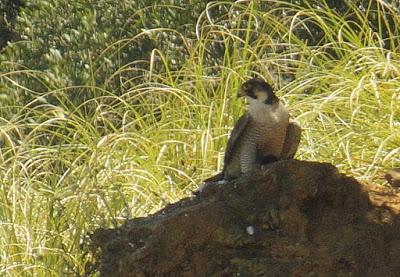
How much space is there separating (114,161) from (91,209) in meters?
0.68

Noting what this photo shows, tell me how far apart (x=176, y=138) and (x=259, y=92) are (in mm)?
1877

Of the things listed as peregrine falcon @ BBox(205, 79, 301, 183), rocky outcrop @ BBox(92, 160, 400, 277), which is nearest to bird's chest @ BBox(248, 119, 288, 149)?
peregrine falcon @ BBox(205, 79, 301, 183)

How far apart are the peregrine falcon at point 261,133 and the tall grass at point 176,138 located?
2.12ft

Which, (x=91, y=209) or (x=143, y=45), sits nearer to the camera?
(x=91, y=209)

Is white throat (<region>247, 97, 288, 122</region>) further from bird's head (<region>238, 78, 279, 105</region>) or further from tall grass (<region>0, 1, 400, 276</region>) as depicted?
tall grass (<region>0, 1, 400, 276</region>)

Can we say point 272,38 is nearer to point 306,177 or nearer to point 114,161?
point 114,161

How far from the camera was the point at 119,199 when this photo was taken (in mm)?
6621

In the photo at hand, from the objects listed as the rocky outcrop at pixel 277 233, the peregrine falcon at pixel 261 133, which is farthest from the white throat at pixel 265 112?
the rocky outcrop at pixel 277 233

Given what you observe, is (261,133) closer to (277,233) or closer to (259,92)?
(259,92)

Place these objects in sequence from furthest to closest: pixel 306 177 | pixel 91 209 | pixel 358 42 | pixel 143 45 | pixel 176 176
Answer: pixel 143 45 → pixel 358 42 → pixel 176 176 → pixel 91 209 → pixel 306 177

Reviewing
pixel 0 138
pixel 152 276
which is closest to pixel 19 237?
pixel 0 138

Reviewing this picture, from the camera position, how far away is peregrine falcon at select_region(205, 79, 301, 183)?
17.9ft

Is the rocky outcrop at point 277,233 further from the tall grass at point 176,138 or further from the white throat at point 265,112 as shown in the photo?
the tall grass at point 176,138

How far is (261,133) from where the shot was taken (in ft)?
17.9
